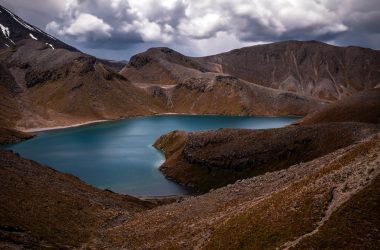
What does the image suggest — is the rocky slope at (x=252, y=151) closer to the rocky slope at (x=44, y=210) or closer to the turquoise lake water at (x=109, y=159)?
the turquoise lake water at (x=109, y=159)

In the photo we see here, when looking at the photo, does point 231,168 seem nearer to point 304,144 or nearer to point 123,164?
point 304,144

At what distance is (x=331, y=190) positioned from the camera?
101 ft

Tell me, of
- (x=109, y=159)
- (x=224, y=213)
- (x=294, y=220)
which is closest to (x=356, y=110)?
(x=109, y=159)

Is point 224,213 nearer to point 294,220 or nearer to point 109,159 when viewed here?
point 294,220

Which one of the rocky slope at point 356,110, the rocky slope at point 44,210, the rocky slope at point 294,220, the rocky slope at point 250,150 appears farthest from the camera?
the rocky slope at point 356,110

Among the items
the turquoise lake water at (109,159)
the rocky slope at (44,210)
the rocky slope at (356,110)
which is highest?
the rocky slope at (356,110)

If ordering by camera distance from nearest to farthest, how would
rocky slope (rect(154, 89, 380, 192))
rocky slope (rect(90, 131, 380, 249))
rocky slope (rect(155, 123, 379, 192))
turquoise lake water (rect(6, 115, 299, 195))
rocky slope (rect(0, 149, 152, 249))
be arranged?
rocky slope (rect(90, 131, 380, 249)), rocky slope (rect(0, 149, 152, 249)), rocky slope (rect(155, 123, 379, 192)), rocky slope (rect(154, 89, 380, 192)), turquoise lake water (rect(6, 115, 299, 195))

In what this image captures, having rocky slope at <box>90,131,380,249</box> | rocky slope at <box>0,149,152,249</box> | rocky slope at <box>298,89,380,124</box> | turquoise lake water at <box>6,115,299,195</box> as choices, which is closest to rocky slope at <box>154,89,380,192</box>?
turquoise lake water at <box>6,115,299,195</box>

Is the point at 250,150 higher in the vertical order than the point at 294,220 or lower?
lower

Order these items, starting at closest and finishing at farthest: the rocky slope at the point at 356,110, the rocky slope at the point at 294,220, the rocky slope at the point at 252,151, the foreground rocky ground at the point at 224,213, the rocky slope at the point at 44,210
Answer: the rocky slope at the point at 294,220 < the foreground rocky ground at the point at 224,213 < the rocky slope at the point at 44,210 < the rocky slope at the point at 252,151 < the rocky slope at the point at 356,110

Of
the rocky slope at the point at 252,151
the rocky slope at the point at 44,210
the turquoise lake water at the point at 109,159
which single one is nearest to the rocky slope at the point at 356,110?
the rocky slope at the point at 252,151

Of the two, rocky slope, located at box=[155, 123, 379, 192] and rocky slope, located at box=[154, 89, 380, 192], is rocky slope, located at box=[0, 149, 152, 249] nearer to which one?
rocky slope, located at box=[154, 89, 380, 192]

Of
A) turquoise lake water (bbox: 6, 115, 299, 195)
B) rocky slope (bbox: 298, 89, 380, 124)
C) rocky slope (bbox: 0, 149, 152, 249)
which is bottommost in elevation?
turquoise lake water (bbox: 6, 115, 299, 195)

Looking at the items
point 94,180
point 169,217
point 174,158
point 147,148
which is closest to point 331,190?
point 169,217
